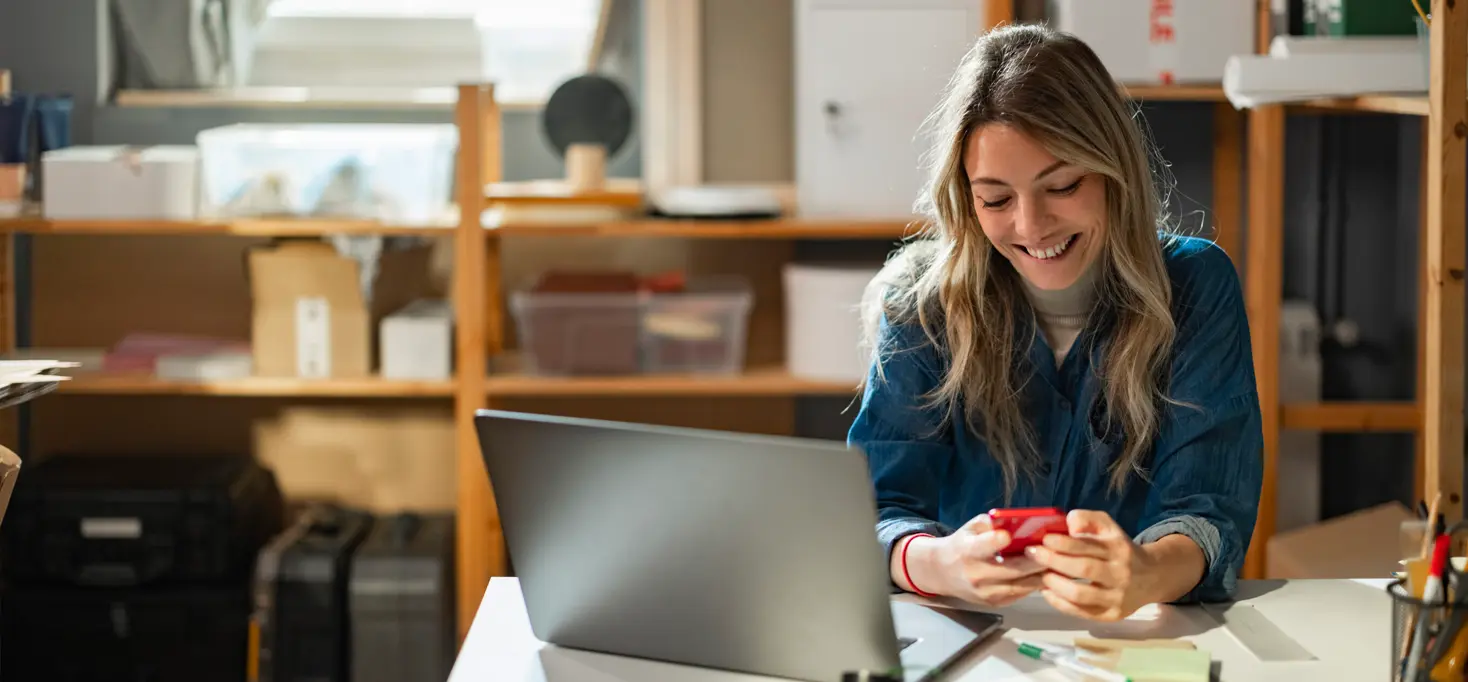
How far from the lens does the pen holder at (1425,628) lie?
115cm

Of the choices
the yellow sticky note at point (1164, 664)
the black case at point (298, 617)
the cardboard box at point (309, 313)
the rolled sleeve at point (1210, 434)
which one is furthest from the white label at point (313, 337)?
the yellow sticky note at point (1164, 664)

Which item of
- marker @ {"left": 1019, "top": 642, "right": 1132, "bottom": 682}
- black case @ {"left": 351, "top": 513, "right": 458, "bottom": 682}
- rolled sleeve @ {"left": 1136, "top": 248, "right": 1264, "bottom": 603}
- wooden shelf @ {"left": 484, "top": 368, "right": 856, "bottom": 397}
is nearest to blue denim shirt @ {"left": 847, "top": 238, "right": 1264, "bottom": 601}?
rolled sleeve @ {"left": 1136, "top": 248, "right": 1264, "bottom": 603}

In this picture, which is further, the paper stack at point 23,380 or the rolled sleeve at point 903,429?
the rolled sleeve at point 903,429

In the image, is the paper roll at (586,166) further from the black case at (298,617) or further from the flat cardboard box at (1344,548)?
the flat cardboard box at (1344,548)

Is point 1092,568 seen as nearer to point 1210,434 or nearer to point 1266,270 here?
point 1210,434

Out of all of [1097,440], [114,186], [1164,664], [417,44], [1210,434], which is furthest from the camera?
[417,44]

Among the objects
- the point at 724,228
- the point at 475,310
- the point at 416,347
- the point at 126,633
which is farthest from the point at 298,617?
the point at 724,228

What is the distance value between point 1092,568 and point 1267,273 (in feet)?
5.76

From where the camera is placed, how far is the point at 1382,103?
7.98 ft

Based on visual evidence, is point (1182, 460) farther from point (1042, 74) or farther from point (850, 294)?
point (850, 294)

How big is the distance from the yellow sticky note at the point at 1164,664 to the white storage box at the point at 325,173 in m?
1.95

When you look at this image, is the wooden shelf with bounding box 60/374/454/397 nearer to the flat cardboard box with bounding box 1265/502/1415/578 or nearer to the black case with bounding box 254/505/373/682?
the black case with bounding box 254/505/373/682

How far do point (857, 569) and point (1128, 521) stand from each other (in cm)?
66

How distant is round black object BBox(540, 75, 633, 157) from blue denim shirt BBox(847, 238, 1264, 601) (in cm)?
142
